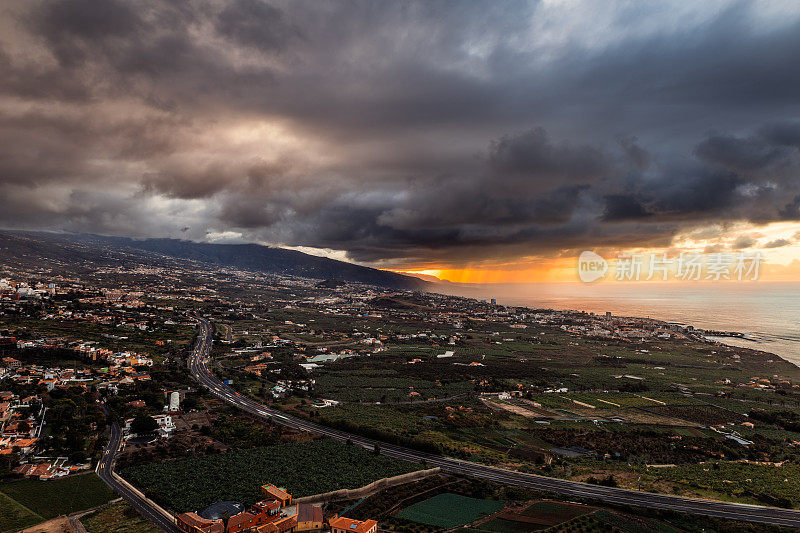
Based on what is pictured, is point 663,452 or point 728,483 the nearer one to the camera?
point 728,483

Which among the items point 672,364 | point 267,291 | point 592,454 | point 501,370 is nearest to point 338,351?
point 501,370

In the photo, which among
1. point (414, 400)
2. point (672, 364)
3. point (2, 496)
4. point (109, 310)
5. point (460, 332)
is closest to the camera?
point (2, 496)

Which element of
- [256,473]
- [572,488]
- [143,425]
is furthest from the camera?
[143,425]

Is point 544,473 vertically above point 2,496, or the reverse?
point 544,473

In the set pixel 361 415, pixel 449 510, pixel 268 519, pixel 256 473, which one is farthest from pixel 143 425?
pixel 449 510

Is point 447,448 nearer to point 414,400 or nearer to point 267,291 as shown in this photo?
point 414,400

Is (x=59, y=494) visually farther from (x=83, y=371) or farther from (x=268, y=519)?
(x=83, y=371)

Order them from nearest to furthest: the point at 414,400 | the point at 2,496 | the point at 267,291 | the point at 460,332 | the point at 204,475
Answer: the point at 2,496 < the point at 204,475 < the point at 414,400 < the point at 460,332 < the point at 267,291
